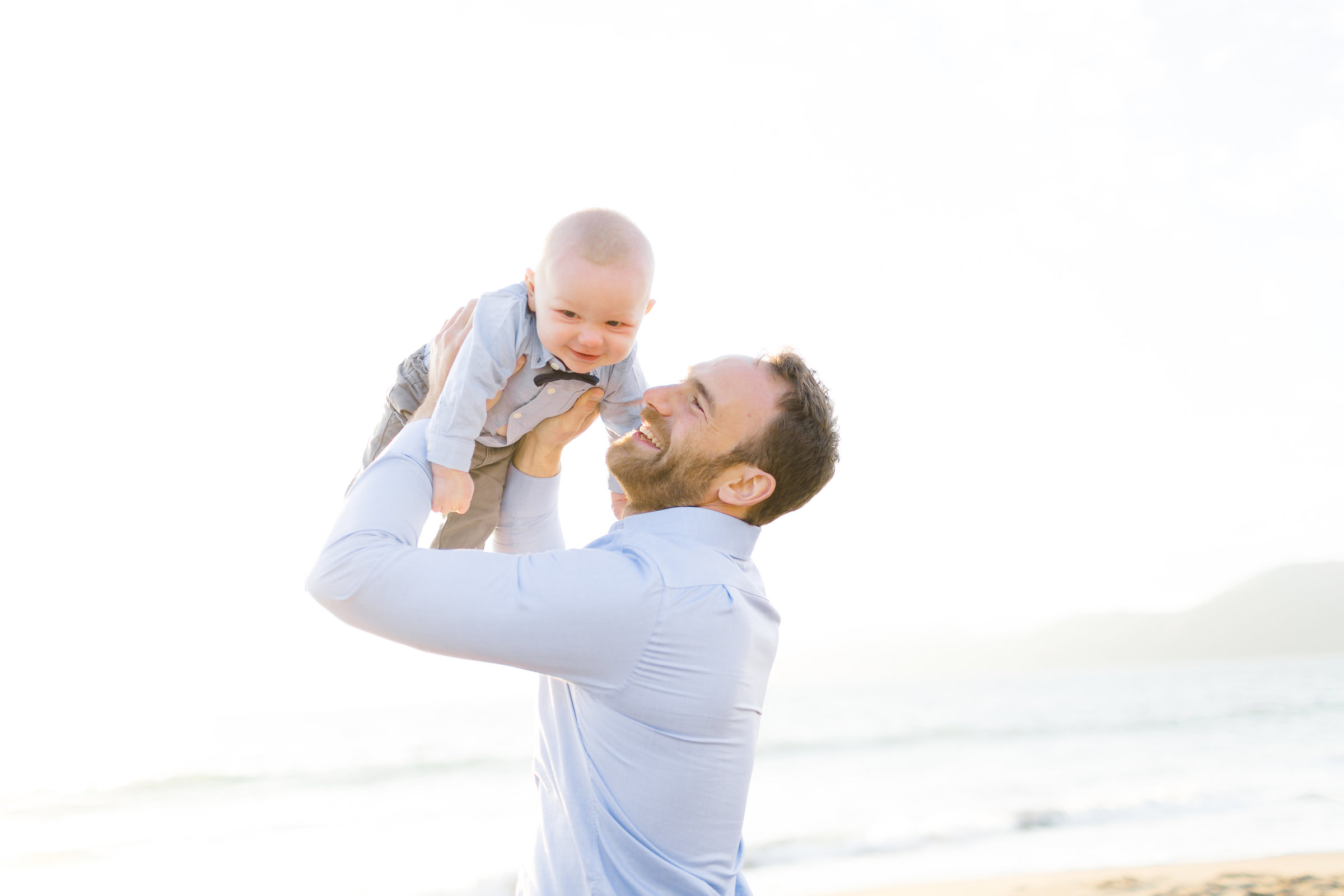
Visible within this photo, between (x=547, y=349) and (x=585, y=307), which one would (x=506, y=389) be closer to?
(x=547, y=349)

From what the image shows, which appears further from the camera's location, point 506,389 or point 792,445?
point 506,389

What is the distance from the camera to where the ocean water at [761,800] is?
25.2ft

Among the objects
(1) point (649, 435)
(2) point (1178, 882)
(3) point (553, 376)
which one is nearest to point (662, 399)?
(1) point (649, 435)

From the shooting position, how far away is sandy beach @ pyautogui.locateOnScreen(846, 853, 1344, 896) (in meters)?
5.73

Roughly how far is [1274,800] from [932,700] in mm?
15407

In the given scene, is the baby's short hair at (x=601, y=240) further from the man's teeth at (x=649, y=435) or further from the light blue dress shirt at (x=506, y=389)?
the man's teeth at (x=649, y=435)

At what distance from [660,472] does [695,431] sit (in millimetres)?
123

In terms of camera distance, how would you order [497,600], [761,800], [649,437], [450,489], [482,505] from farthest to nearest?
1. [761,800]
2. [482,505]
3. [649,437]
4. [450,489]
5. [497,600]

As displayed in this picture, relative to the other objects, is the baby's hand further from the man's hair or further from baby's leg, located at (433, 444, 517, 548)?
the man's hair

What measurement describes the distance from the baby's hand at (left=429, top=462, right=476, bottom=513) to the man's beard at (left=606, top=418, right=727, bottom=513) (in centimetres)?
35

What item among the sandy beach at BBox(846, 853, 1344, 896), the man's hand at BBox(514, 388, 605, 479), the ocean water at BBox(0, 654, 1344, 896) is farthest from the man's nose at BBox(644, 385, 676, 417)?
the ocean water at BBox(0, 654, 1344, 896)

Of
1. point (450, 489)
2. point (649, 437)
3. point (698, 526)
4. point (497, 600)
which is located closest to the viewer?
point (497, 600)

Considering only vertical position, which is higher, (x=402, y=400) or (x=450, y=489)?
(x=402, y=400)

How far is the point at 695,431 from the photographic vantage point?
2.02 meters
